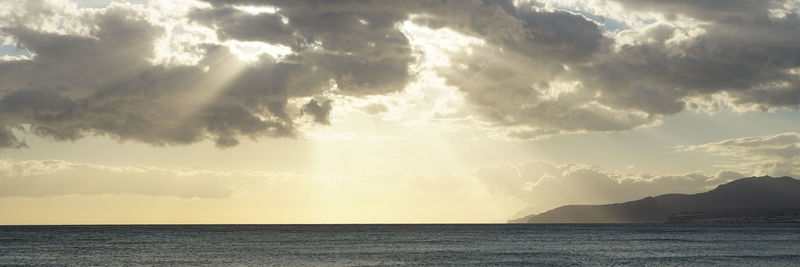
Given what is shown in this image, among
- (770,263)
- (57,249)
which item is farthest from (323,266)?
(57,249)

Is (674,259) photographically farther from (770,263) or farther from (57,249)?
(57,249)

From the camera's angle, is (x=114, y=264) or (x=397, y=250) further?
(x=397, y=250)

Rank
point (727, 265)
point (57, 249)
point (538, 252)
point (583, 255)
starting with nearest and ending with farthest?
point (727, 265), point (583, 255), point (538, 252), point (57, 249)

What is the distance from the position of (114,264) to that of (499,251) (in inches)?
2485

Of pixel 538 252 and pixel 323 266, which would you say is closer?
pixel 323 266

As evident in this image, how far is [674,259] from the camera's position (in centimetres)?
10525

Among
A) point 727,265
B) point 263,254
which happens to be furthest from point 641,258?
point 263,254

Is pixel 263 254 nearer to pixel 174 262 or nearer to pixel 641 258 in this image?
pixel 174 262

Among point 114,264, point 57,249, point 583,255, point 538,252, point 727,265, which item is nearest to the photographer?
point 727,265

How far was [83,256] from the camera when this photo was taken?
389 feet

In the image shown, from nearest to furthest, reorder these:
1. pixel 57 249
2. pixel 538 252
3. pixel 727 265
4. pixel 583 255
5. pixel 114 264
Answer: pixel 727 265 < pixel 114 264 < pixel 583 255 < pixel 538 252 < pixel 57 249

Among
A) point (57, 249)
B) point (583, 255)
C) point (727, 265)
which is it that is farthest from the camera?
→ point (57, 249)

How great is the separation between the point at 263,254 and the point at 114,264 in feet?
83.5

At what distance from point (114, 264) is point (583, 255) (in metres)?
70.7
